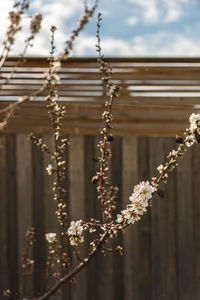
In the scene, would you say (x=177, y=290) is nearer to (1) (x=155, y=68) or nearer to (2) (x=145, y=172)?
(2) (x=145, y=172)

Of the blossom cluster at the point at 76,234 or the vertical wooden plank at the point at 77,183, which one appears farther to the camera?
the vertical wooden plank at the point at 77,183

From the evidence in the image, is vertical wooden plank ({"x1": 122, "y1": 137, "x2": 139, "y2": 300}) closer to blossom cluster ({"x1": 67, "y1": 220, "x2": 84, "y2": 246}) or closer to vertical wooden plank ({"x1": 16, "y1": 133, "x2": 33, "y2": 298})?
vertical wooden plank ({"x1": 16, "y1": 133, "x2": 33, "y2": 298})

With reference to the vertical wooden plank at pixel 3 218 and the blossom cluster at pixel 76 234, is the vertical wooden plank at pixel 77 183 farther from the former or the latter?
the blossom cluster at pixel 76 234

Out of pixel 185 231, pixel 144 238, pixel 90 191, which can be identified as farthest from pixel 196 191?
pixel 90 191

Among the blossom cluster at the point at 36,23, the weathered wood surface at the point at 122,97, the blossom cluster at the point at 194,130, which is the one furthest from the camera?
the weathered wood surface at the point at 122,97

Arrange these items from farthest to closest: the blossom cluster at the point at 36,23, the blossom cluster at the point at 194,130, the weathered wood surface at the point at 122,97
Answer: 1. the weathered wood surface at the point at 122,97
2. the blossom cluster at the point at 194,130
3. the blossom cluster at the point at 36,23

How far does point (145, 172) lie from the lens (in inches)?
121

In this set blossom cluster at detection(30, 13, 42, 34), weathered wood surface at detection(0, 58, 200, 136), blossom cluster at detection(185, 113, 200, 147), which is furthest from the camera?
weathered wood surface at detection(0, 58, 200, 136)

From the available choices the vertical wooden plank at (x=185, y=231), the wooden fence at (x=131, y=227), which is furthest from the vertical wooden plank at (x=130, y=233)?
the vertical wooden plank at (x=185, y=231)

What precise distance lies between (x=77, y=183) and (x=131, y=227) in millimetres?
523

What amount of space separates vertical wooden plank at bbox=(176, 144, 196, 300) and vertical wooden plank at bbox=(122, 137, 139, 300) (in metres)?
0.33

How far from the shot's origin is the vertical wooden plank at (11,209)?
3123 millimetres

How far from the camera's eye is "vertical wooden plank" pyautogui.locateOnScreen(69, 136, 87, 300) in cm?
307

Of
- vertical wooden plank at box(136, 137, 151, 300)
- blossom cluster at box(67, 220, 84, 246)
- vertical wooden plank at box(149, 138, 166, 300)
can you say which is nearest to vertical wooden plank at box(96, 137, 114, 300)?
vertical wooden plank at box(136, 137, 151, 300)
